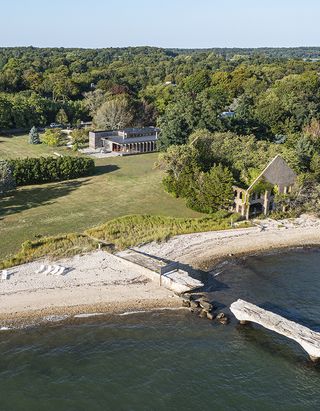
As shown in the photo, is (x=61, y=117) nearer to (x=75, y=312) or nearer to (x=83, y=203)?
(x=83, y=203)

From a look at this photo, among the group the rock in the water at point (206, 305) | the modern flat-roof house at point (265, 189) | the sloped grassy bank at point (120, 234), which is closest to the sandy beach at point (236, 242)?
the sloped grassy bank at point (120, 234)

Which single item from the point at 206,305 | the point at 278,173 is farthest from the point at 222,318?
the point at 278,173

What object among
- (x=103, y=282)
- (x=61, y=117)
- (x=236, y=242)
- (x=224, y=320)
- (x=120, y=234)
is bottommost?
(x=224, y=320)

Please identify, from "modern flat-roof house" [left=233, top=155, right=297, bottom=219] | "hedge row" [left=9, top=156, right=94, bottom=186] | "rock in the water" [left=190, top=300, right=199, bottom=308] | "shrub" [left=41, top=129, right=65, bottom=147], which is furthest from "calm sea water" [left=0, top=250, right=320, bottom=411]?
"shrub" [left=41, top=129, right=65, bottom=147]

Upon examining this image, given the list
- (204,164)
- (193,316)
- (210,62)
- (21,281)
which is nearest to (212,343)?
(193,316)

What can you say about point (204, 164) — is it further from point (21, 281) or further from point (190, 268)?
point (21, 281)

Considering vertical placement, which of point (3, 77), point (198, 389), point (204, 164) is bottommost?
point (198, 389)
